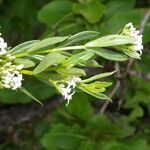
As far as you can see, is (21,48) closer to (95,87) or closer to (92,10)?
(95,87)

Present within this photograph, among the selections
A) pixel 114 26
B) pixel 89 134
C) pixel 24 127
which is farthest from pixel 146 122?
pixel 114 26

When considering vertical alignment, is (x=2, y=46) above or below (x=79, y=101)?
above

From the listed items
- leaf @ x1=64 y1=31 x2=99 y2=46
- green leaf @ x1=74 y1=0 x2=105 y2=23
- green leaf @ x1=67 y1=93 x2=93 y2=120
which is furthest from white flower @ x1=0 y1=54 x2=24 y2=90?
green leaf @ x1=67 y1=93 x2=93 y2=120

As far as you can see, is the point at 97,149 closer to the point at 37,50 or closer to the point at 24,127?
the point at 24,127

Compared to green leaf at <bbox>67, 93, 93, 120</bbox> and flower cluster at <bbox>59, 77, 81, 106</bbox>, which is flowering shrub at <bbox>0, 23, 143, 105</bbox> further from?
green leaf at <bbox>67, 93, 93, 120</bbox>

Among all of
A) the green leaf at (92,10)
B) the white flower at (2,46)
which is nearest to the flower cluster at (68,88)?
the white flower at (2,46)

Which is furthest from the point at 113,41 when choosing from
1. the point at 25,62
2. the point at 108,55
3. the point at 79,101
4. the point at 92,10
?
the point at 79,101
